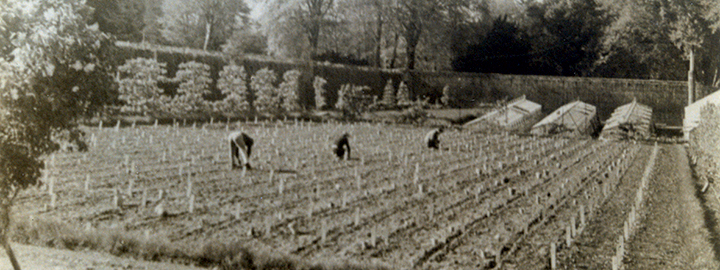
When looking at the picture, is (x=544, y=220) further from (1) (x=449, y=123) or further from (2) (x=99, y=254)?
(2) (x=99, y=254)

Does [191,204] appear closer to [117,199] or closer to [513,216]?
[117,199]

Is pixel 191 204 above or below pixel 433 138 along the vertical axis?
below

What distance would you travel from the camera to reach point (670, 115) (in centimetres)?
742

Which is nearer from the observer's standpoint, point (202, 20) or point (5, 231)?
point (5, 231)

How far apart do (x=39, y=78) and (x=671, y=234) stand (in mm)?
5452

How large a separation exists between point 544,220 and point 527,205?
1.60 ft

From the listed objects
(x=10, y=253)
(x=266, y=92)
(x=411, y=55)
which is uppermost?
(x=411, y=55)

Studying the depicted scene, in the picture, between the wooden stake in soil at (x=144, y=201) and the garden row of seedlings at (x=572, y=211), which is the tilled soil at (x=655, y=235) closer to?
the garden row of seedlings at (x=572, y=211)

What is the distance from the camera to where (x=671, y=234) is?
473 cm

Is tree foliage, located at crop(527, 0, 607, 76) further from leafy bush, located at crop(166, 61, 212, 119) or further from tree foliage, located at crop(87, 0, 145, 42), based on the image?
tree foliage, located at crop(87, 0, 145, 42)

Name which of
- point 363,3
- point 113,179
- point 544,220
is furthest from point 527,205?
point 113,179

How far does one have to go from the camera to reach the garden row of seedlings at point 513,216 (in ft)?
15.7

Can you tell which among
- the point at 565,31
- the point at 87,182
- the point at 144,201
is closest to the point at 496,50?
the point at 565,31

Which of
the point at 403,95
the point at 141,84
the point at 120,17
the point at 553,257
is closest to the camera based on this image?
the point at 553,257
